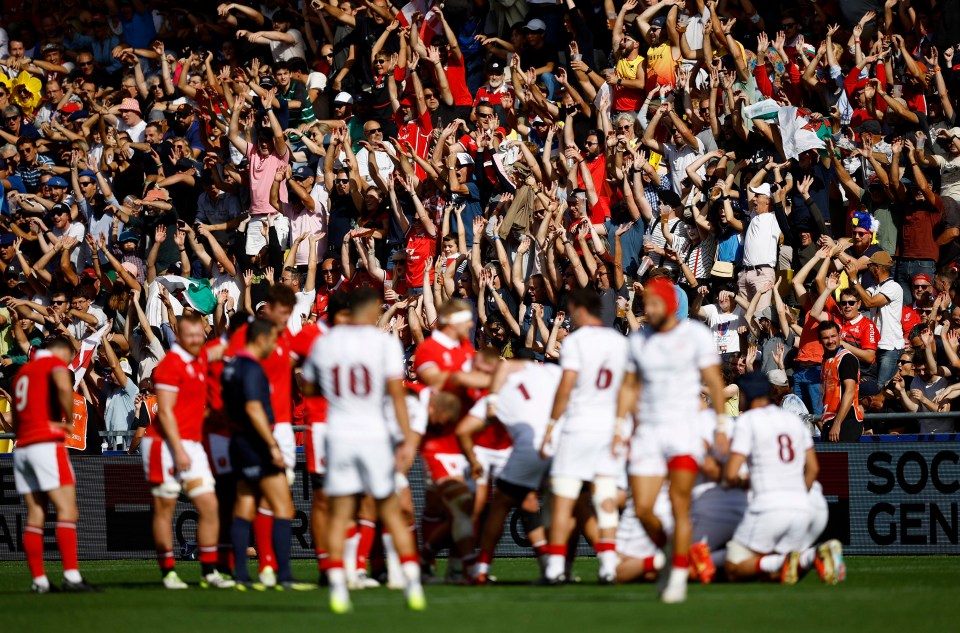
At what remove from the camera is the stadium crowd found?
18.0 metres

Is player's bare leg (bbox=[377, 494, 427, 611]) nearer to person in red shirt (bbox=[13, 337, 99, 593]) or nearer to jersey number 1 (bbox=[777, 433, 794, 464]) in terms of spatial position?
jersey number 1 (bbox=[777, 433, 794, 464])

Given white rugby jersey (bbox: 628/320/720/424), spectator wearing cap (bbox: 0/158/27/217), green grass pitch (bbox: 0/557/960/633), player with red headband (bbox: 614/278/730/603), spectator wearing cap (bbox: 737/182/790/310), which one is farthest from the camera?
spectator wearing cap (bbox: 0/158/27/217)

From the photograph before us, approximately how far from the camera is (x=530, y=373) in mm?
12391

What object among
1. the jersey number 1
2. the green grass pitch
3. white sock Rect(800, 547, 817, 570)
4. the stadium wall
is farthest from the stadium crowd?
the green grass pitch

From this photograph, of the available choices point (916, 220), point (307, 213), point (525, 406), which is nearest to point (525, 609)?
point (525, 406)

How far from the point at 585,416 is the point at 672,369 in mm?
1229

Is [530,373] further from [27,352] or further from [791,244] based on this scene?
[27,352]

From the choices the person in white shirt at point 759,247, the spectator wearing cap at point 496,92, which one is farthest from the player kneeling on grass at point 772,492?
the spectator wearing cap at point 496,92

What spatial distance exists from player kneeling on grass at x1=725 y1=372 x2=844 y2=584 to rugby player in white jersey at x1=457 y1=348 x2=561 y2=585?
1.57 meters

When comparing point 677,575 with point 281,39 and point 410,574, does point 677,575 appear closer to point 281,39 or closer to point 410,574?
point 410,574

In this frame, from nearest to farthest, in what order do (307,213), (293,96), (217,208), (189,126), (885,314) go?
(885,314), (307,213), (217,208), (293,96), (189,126)

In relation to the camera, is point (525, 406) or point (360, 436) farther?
point (525, 406)

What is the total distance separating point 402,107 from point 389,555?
11.4 meters

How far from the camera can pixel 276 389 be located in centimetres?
1248
